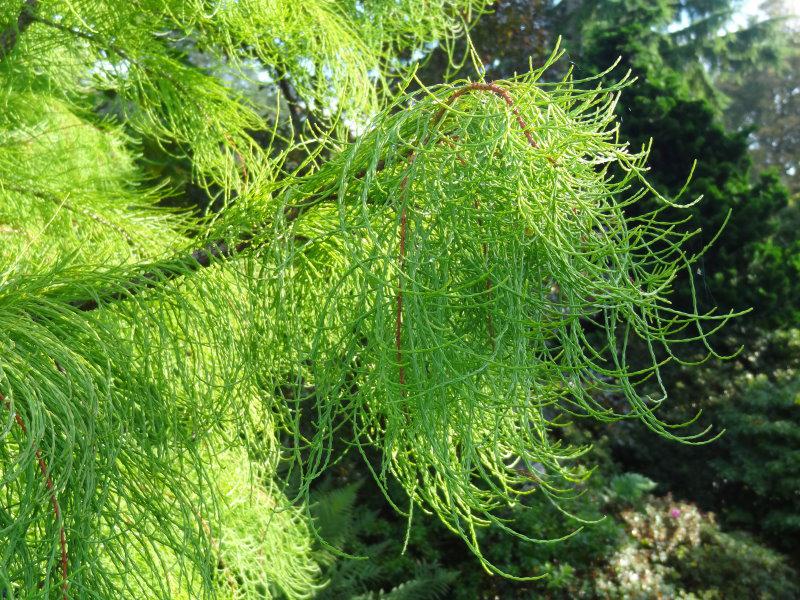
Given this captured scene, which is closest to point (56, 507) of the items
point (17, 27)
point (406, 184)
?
point (406, 184)

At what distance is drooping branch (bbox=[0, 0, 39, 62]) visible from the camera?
134cm

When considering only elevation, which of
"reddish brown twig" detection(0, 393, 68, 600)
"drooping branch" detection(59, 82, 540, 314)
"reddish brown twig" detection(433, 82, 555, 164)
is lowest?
"reddish brown twig" detection(0, 393, 68, 600)

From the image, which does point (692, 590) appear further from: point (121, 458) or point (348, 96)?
point (121, 458)

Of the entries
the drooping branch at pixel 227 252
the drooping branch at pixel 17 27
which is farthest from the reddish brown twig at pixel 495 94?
the drooping branch at pixel 17 27

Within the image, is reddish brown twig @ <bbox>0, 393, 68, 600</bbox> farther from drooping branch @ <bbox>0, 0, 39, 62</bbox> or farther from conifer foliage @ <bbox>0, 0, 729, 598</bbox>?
drooping branch @ <bbox>0, 0, 39, 62</bbox>

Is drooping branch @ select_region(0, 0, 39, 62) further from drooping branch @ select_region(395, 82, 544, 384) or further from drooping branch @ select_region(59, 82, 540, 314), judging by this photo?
drooping branch @ select_region(395, 82, 544, 384)

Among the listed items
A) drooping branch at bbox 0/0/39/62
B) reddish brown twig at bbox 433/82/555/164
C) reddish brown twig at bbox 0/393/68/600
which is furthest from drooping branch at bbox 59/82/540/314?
drooping branch at bbox 0/0/39/62

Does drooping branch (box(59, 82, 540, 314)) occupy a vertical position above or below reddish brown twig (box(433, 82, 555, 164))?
below

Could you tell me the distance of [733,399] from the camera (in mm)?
4918

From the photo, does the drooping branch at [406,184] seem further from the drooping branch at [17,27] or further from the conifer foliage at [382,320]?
Result: the drooping branch at [17,27]

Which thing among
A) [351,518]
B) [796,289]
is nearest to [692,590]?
[351,518]

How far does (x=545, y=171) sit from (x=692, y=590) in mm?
3465

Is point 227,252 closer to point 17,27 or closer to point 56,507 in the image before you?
point 56,507

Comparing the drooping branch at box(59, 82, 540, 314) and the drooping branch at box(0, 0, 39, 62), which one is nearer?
the drooping branch at box(59, 82, 540, 314)
